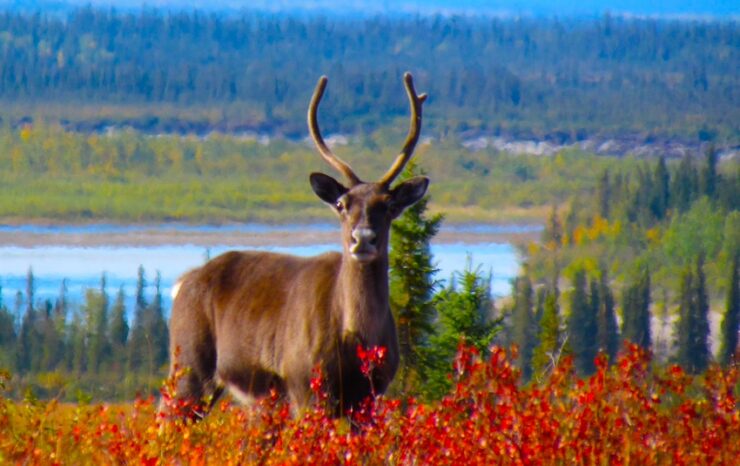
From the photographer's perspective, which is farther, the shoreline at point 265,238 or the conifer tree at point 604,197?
the conifer tree at point 604,197

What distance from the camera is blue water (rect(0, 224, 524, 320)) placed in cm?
13062

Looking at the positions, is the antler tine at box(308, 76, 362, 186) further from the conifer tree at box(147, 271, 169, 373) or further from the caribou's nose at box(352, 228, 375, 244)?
the conifer tree at box(147, 271, 169, 373)

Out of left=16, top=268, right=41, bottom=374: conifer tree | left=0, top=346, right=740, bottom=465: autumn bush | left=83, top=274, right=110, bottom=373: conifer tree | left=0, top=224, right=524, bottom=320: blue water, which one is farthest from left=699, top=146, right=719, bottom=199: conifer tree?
left=0, top=346, right=740, bottom=465: autumn bush

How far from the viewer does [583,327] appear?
99.6 m

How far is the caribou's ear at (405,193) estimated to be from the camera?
1125 centimetres

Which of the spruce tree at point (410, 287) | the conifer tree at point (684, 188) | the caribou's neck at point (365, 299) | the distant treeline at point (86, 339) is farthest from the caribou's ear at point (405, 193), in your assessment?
the conifer tree at point (684, 188)

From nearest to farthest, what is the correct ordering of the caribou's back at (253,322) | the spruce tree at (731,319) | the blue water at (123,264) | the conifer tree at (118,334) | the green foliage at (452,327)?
the caribou's back at (253,322) → the green foliage at (452,327) → the conifer tree at (118,334) → the spruce tree at (731,319) → the blue water at (123,264)

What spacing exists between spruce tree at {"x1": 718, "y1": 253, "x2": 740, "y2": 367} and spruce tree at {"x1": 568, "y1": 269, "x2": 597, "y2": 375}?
718cm

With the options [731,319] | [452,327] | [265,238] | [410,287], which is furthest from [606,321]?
[265,238]

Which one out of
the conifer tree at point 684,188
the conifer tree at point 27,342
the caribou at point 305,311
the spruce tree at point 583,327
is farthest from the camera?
the conifer tree at point 684,188

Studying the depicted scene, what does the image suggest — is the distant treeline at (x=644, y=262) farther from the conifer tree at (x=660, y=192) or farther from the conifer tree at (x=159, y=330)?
the conifer tree at (x=159, y=330)

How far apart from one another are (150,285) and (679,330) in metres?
51.4

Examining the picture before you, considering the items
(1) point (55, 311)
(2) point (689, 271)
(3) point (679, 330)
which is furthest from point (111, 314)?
(2) point (689, 271)

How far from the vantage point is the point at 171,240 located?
19850 cm
